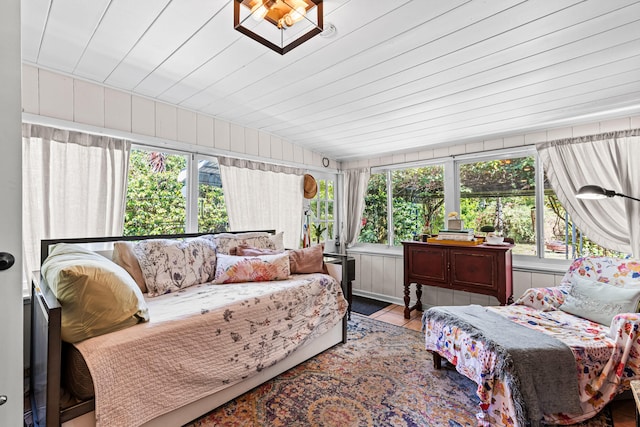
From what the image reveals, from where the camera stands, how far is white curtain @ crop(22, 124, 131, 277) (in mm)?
2029

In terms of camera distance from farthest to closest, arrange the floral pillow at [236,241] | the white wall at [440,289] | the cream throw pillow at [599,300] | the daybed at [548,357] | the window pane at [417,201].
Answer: the window pane at [417,201] → the white wall at [440,289] → the floral pillow at [236,241] → the cream throw pillow at [599,300] → the daybed at [548,357]

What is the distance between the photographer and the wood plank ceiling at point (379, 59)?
144 cm

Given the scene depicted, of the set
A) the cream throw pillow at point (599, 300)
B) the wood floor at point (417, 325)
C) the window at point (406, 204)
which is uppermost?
the window at point (406, 204)

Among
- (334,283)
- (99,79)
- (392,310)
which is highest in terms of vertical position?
(99,79)

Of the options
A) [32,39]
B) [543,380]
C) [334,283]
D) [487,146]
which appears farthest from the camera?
[487,146]

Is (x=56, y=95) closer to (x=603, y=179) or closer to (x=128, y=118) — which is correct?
(x=128, y=118)

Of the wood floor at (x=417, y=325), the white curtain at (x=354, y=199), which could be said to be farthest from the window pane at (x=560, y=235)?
the white curtain at (x=354, y=199)

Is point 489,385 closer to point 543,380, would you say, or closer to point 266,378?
point 543,380

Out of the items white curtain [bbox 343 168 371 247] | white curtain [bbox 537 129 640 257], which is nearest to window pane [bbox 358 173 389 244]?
white curtain [bbox 343 168 371 247]

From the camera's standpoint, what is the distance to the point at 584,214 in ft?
9.11

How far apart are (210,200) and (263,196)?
65cm

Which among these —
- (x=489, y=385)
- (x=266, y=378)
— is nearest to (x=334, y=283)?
(x=266, y=378)

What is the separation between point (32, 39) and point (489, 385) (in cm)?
321

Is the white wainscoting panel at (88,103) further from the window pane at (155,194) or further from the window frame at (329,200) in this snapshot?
the window frame at (329,200)
